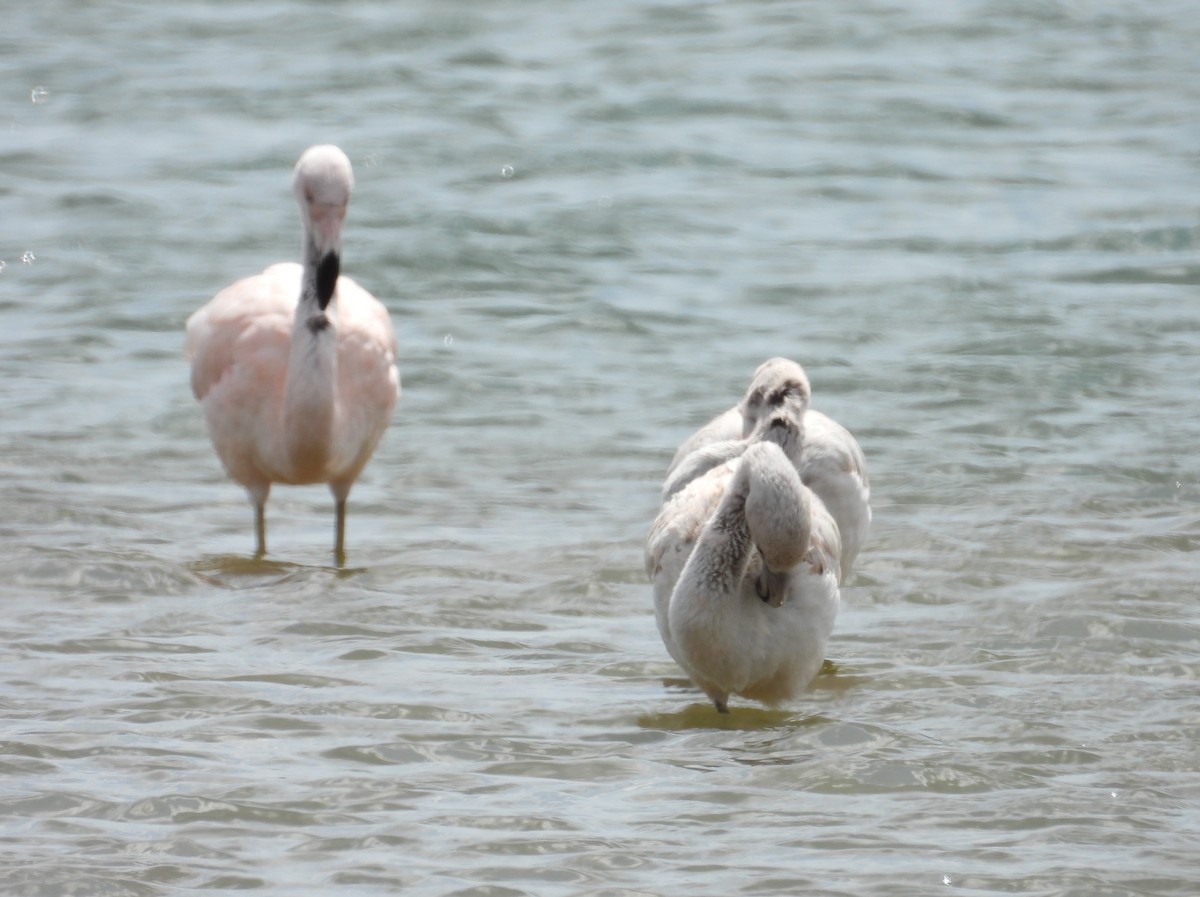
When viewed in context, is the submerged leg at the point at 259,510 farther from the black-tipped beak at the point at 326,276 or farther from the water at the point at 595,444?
the black-tipped beak at the point at 326,276

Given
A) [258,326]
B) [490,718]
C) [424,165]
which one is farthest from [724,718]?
[424,165]

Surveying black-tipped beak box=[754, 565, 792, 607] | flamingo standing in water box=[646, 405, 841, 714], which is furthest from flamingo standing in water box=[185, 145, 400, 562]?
black-tipped beak box=[754, 565, 792, 607]

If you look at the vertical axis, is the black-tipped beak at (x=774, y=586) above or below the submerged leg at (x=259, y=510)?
above

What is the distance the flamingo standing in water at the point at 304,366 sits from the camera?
8570 mm

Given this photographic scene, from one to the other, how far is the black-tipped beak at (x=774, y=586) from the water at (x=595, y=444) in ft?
1.51

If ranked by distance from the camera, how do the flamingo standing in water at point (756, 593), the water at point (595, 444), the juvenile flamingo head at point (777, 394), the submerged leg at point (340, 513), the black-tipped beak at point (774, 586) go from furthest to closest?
the submerged leg at point (340, 513)
the juvenile flamingo head at point (777, 394)
the black-tipped beak at point (774, 586)
the flamingo standing in water at point (756, 593)
the water at point (595, 444)

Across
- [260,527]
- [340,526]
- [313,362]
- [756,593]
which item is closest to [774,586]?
[756,593]

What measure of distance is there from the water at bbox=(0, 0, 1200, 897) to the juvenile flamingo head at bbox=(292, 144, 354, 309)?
1333mm

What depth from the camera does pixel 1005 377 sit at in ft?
38.9

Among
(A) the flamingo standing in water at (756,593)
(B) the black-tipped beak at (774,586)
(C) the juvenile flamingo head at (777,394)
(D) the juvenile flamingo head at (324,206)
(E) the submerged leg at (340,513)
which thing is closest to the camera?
(A) the flamingo standing in water at (756,593)

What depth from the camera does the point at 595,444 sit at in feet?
35.9

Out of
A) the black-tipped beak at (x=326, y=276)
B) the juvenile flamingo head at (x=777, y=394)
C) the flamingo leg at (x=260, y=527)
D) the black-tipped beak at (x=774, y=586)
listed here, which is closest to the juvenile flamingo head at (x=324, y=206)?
the black-tipped beak at (x=326, y=276)

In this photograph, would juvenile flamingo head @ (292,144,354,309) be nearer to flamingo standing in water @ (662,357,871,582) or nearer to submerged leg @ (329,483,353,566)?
submerged leg @ (329,483,353,566)

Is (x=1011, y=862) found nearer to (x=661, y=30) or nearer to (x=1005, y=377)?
(x=1005, y=377)
